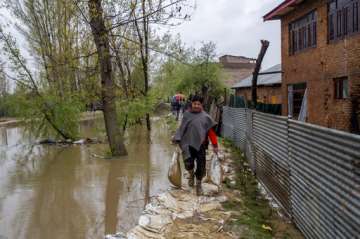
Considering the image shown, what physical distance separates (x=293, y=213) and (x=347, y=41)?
9.20 m

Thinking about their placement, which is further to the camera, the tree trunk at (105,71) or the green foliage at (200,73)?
the green foliage at (200,73)

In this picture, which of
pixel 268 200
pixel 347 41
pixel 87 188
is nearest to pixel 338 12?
pixel 347 41

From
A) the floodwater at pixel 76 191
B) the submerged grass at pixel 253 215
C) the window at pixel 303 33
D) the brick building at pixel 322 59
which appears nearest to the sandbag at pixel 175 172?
the floodwater at pixel 76 191

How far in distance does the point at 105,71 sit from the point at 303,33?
346 inches

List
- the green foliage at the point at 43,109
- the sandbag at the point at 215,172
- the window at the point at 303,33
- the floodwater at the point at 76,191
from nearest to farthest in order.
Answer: the floodwater at the point at 76,191 → the sandbag at the point at 215,172 → the window at the point at 303,33 → the green foliage at the point at 43,109

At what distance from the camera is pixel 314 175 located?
433 centimetres

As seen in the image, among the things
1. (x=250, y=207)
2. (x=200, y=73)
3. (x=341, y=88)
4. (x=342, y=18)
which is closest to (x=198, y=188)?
(x=250, y=207)

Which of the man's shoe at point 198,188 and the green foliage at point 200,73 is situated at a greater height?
the green foliage at point 200,73

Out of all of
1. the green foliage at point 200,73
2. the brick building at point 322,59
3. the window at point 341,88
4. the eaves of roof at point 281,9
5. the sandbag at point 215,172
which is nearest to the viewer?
the sandbag at point 215,172

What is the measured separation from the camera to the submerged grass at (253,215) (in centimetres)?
499

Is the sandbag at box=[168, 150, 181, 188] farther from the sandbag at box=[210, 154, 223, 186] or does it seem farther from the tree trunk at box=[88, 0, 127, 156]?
the tree trunk at box=[88, 0, 127, 156]

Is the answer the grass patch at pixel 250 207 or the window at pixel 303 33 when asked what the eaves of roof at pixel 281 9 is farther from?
the grass patch at pixel 250 207

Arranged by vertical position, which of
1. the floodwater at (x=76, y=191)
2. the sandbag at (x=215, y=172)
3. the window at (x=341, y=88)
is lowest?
the floodwater at (x=76, y=191)

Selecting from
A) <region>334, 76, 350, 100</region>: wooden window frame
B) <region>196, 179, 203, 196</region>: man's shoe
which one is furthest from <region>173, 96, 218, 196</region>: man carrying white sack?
<region>334, 76, 350, 100</region>: wooden window frame
